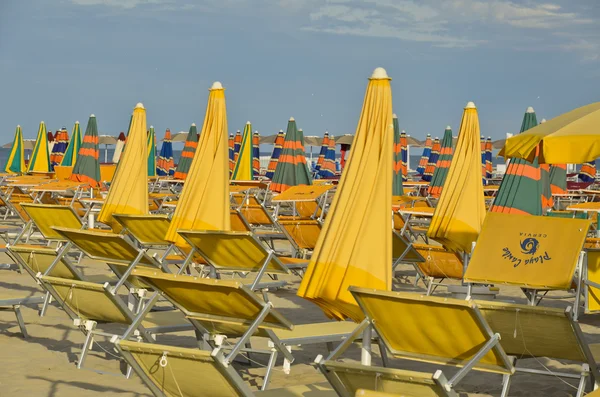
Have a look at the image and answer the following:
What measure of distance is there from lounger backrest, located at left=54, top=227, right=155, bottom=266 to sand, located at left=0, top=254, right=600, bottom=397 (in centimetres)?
52

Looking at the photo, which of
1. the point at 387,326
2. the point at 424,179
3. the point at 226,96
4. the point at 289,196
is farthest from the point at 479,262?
the point at 424,179

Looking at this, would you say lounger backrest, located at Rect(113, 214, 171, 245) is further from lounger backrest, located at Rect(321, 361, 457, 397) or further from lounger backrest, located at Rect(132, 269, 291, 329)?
lounger backrest, located at Rect(321, 361, 457, 397)

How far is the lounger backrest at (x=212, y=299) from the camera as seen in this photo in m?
3.58

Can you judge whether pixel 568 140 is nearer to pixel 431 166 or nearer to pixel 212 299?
pixel 212 299

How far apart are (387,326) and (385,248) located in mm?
463

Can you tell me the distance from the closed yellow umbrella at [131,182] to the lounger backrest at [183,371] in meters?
4.81

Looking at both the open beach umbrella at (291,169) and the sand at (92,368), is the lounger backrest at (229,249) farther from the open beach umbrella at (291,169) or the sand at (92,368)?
the open beach umbrella at (291,169)

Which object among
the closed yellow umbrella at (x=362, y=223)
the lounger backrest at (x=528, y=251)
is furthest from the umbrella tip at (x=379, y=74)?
the lounger backrest at (x=528, y=251)

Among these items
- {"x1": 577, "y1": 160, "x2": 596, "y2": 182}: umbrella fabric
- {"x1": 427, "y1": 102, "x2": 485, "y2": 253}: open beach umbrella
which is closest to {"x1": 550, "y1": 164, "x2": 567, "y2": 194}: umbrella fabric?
{"x1": 427, "y1": 102, "x2": 485, "y2": 253}: open beach umbrella

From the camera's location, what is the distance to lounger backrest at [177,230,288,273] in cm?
557

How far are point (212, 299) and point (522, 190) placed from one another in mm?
4139

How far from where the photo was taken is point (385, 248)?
12.4 feet

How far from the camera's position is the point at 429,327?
10.8 feet

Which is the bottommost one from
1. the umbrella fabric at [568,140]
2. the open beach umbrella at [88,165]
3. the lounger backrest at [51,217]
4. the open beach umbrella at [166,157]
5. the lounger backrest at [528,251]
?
the open beach umbrella at [166,157]
